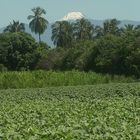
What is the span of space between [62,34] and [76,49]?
2157 centimetres

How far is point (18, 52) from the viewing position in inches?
3135

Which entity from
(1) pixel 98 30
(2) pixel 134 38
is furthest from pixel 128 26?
(2) pixel 134 38

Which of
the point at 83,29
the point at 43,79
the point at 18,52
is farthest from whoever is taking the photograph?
the point at 83,29

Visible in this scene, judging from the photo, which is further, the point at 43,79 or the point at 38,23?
the point at 38,23

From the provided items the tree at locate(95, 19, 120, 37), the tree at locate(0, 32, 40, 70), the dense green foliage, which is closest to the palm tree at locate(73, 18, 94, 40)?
the tree at locate(95, 19, 120, 37)

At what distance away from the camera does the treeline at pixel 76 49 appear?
6056 cm

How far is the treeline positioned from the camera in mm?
60562

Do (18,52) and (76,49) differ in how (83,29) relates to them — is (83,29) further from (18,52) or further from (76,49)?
(76,49)

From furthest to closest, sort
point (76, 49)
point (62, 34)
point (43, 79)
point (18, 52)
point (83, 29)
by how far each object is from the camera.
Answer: point (83, 29)
point (62, 34)
point (18, 52)
point (76, 49)
point (43, 79)

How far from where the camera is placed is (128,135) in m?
7.50

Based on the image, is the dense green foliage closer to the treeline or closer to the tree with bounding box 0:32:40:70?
the treeline

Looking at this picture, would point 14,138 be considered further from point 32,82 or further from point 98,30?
point 98,30

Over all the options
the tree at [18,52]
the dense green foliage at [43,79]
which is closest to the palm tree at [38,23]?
the tree at [18,52]

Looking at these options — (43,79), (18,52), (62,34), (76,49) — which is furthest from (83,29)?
(43,79)
